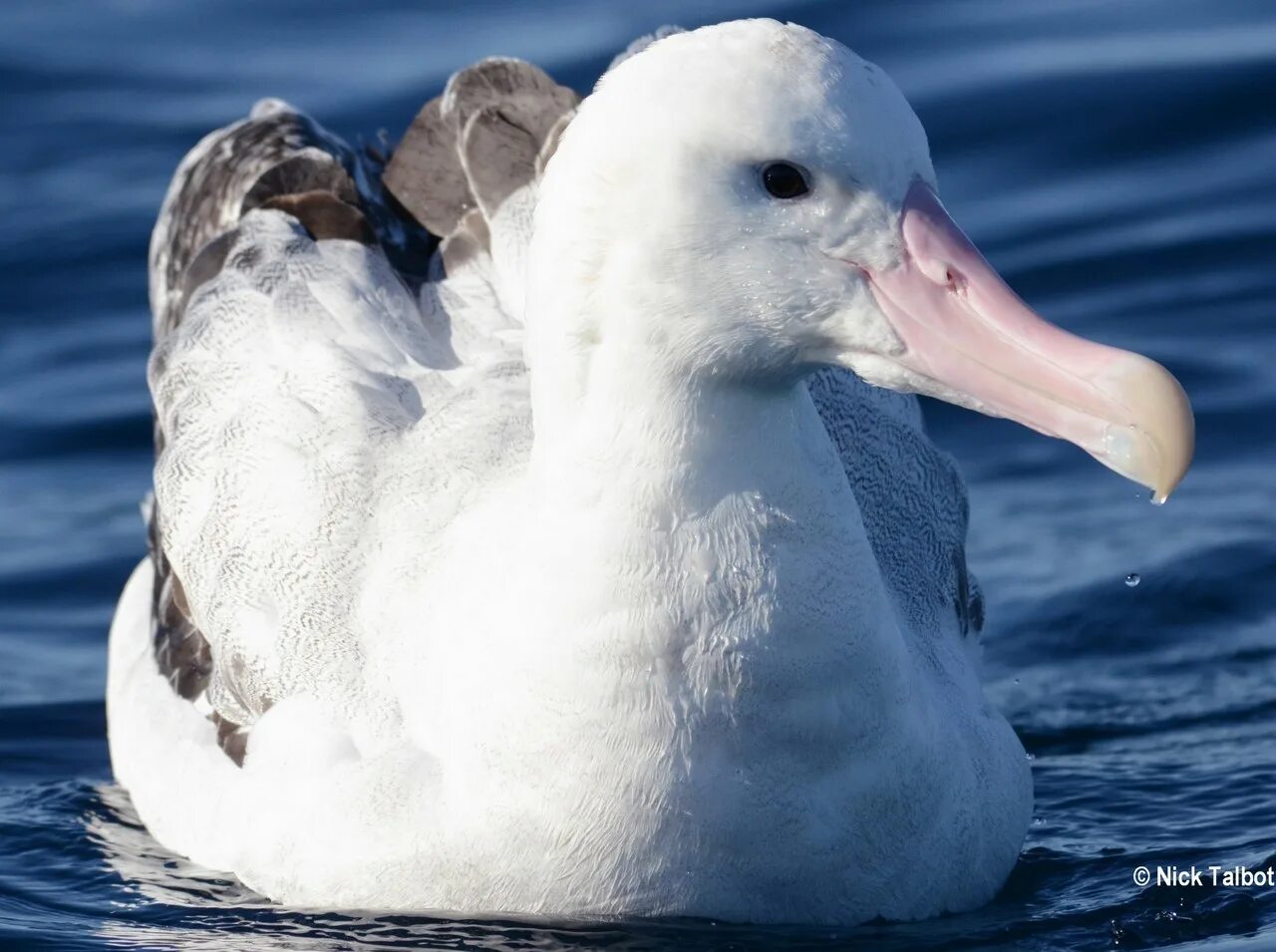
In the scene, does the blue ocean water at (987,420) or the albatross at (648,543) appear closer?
the albatross at (648,543)

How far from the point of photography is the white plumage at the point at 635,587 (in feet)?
17.1

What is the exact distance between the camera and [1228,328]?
10.9 m

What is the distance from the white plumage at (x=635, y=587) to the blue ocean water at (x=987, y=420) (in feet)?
0.68

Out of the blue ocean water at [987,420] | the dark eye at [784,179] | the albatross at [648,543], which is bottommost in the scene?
the blue ocean water at [987,420]

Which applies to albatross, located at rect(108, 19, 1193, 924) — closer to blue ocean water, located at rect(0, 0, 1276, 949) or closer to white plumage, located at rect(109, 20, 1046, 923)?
white plumage, located at rect(109, 20, 1046, 923)

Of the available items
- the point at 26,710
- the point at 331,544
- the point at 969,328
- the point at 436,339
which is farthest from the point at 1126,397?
the point at 26,710

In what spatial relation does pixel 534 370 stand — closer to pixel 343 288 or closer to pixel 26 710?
pixel 343 288

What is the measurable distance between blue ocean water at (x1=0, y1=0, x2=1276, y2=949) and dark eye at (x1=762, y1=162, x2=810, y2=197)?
5.69 ft

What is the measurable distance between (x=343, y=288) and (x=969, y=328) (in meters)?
2.85

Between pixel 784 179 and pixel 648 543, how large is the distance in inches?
33.6

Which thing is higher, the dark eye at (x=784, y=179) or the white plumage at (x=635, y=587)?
the dark eye at (x=784, y=179)

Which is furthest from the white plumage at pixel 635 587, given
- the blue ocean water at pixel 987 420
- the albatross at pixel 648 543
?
the blue ocean water at pixel 987 420

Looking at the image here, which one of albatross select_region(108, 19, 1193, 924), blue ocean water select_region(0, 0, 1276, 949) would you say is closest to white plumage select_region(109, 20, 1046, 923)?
albatross select_region(108, 19, 1193, 924)

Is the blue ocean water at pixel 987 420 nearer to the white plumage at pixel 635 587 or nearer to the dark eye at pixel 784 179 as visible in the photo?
the white plumage at pixel 635 587
